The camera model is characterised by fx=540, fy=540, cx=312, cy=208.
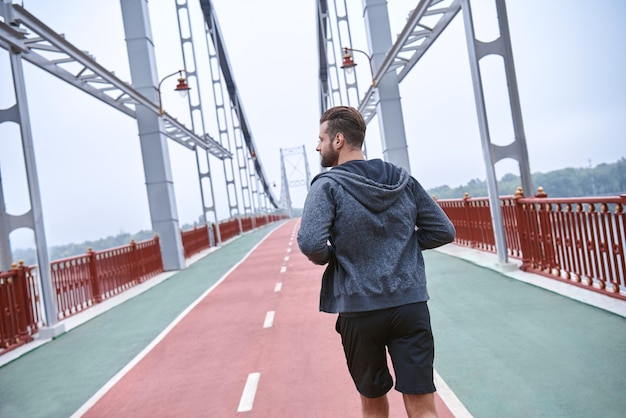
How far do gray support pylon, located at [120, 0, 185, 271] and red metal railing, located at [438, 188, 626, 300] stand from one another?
11661 millimetres

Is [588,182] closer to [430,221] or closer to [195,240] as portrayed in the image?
[430,221]

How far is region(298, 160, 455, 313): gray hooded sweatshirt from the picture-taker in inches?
89.0

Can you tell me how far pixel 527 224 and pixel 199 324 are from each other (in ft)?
18.5

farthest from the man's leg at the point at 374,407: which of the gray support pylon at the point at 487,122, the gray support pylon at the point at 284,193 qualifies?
the gray support pylon at the point at 284,193

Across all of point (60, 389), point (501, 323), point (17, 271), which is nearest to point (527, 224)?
point (501, 323)

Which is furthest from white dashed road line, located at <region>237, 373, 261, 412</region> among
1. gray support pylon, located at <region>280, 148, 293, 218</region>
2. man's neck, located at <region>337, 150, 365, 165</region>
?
gray support pylon, located at <region>280, 148, 293, 218</region>

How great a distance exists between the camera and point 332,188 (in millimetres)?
2283

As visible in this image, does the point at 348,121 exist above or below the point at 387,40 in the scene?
below

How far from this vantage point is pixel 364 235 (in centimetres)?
229

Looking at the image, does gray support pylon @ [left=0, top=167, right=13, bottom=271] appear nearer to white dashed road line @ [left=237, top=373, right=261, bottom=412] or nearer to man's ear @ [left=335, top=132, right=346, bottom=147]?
white dashed road line @ [left=237, top=373, right=261, bottom=412]

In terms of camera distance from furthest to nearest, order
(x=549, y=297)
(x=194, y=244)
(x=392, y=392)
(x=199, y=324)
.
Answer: (x=194, y=244) < (x=199, y=324) < (x=549, y=297) < (x=392, y=392)

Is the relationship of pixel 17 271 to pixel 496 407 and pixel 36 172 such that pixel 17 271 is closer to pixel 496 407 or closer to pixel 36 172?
pixel 36 172

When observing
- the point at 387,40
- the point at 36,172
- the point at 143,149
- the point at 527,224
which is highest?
the point at 387,40

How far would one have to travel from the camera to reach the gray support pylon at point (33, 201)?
369 inches
